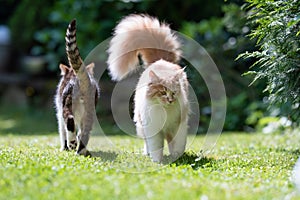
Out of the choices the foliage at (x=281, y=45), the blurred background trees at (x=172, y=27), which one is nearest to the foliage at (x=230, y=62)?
the blurred background trees at (x=172, y=27)

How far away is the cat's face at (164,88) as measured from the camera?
5.33m

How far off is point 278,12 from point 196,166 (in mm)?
1897

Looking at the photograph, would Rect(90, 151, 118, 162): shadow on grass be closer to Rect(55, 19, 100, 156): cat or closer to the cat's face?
Rect(55, 19, 100, 156): cat

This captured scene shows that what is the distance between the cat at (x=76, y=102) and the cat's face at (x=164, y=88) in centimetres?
81

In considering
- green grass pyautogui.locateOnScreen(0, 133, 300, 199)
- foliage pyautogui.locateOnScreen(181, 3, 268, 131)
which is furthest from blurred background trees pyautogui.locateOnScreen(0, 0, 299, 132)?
green grass pyautogui.locateOnScreen(0, 133, 300, 199)

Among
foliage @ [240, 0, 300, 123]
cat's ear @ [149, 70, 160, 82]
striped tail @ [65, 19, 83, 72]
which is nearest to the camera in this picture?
foliage @ [240, 0, 300, 123]

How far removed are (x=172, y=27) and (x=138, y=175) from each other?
820 centimetres

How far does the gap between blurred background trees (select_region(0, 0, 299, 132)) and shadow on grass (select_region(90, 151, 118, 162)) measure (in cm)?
308

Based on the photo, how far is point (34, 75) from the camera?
14188 millimetres

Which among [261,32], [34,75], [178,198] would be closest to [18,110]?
[34,75]

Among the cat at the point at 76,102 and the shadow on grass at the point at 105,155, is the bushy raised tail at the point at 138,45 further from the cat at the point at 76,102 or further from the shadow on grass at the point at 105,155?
the shadow on grass at the point at 105,155

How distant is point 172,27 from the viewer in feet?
39.9

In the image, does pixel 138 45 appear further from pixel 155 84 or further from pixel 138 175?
pixel 138 175

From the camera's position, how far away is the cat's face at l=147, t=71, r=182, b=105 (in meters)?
5.33
